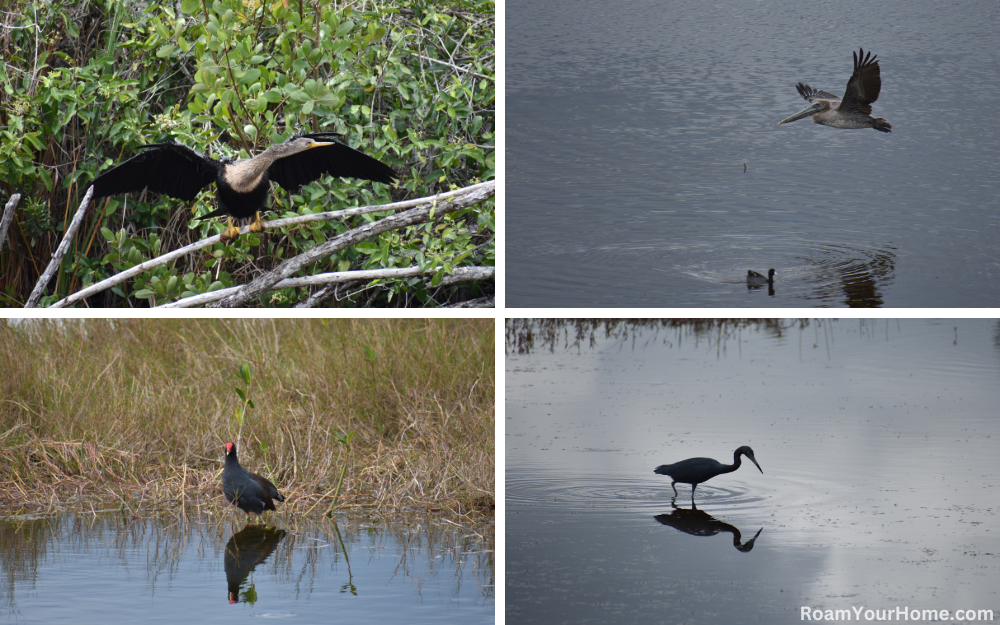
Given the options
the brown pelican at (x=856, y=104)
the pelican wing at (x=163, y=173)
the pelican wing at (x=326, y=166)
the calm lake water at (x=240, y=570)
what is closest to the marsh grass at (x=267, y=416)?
the calm lake water at (x=240, y=570)

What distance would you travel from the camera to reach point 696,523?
2.96 m

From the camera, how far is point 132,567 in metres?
2.90

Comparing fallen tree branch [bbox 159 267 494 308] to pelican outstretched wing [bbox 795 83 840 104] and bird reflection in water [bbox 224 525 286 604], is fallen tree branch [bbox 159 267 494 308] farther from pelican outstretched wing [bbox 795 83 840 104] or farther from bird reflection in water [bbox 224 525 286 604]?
pelican outstretched wing [bbox 795 83 840 104]

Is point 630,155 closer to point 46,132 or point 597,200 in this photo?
point 597,200

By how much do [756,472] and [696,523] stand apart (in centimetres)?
48

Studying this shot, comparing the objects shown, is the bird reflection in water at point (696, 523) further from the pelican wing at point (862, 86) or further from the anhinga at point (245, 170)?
the pelican wing at point (862, 86)

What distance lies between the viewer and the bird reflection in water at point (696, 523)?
2.88 metres

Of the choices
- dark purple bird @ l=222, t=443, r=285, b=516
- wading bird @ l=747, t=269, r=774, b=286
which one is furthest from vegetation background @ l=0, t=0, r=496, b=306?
wading bird @ l=747, t=269, r=774, b=286

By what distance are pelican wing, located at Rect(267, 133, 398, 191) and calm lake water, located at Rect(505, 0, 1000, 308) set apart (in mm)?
616

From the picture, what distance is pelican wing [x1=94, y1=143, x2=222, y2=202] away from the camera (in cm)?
256

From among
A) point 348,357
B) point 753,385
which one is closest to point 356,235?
point 348,357

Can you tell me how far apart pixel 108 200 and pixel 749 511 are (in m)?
2.56

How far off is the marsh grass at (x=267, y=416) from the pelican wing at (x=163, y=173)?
3.16 ft

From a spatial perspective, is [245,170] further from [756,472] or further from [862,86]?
[862,86]
